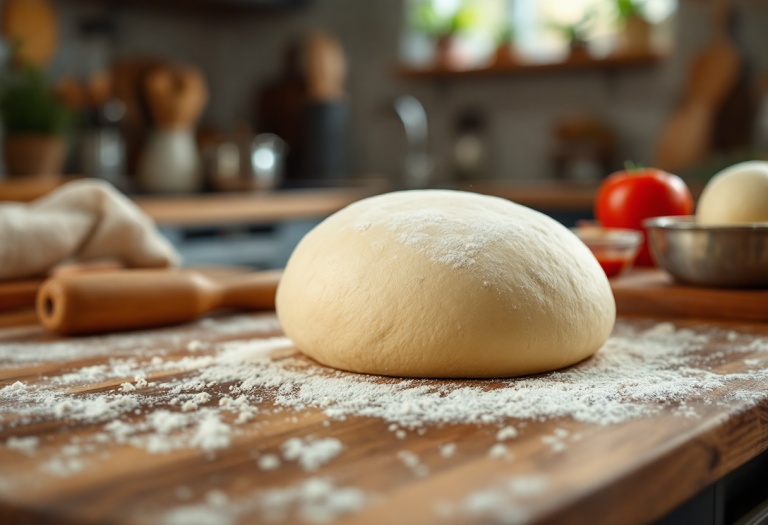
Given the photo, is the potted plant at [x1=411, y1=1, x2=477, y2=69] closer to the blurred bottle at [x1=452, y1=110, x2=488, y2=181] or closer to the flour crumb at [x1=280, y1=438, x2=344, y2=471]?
the blurred bottle at [x1=452, y1=110, x2=488, y2=181]

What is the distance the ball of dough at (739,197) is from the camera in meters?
0.93

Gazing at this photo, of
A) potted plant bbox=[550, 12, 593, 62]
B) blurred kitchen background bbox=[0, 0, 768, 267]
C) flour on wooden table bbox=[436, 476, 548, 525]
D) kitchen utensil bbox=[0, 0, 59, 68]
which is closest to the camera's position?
flour on wooden table bbox=[436, 476, 548, 525]

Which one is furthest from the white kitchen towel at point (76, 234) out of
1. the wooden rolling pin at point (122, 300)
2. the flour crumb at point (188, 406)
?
the flour crumb at point (188, 406)

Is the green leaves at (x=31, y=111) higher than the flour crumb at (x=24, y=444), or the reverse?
the green leaves at (x=31, y=111)

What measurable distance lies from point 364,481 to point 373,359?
24 cm

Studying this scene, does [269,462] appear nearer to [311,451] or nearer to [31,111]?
[311,451]

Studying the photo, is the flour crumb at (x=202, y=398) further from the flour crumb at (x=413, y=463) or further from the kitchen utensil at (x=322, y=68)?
the kitchen utensil at (x=322, y=68)

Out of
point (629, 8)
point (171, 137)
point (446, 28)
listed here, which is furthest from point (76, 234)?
point (446, 28)

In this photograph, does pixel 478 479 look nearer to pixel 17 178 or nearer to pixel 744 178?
pixel 744 178

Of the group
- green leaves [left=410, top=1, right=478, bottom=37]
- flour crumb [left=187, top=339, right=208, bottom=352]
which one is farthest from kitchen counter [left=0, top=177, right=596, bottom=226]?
flour crumb [left=187, top=339, right=208, bottom=352]

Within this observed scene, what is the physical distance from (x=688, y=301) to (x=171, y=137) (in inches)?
87.5

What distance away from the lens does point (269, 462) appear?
0.44 meters

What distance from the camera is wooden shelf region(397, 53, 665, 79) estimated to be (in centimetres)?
301

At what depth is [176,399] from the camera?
59 cm
